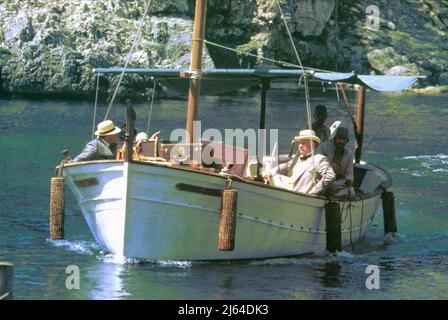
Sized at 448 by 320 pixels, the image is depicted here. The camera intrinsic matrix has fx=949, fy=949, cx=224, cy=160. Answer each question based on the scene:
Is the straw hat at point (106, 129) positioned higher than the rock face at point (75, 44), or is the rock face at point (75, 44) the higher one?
the rock face at point (75, 44)

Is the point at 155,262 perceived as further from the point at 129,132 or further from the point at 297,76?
the point at 297,76

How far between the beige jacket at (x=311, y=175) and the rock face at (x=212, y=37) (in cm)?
4856

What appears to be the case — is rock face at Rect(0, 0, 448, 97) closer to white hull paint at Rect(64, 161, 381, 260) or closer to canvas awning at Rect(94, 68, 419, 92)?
canvas awning at Rect(94, 68, 419, 92)

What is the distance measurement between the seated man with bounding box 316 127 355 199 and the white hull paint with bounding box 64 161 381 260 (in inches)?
27.1

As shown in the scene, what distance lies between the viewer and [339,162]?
20.3 metres

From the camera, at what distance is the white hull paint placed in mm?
17766

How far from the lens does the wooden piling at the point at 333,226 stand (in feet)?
65.1

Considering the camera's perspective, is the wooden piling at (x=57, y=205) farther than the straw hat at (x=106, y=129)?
No

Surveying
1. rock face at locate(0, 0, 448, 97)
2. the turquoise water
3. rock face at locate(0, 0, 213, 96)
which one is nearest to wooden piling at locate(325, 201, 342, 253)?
the turquoise water

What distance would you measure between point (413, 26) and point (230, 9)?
3563cm

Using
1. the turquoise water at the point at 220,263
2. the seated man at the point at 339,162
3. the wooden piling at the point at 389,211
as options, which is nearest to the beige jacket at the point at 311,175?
the seated man at the point at 339,162

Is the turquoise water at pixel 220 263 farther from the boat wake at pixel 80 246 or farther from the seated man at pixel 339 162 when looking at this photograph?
the seated man at pixel 339 162

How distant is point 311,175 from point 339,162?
1027mm

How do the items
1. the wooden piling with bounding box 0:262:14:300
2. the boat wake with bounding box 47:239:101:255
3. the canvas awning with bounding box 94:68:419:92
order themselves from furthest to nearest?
the boat wake with bounding box 47:239:101:255, the canvas awning with bounding box 94:68:419:92, the wooden piling with bounding box 0:262:14:300
